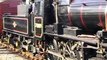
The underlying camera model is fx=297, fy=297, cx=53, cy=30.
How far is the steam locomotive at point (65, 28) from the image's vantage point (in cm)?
709

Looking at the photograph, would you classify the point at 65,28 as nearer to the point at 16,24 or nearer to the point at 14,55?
the point at 16,24

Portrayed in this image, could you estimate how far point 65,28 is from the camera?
8.73 metres

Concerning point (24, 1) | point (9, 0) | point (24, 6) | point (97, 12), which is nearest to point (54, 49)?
point (97, 12)

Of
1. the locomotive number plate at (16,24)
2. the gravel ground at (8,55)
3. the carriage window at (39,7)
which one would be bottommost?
the gravel ground at (8,55)

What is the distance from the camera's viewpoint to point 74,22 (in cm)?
825

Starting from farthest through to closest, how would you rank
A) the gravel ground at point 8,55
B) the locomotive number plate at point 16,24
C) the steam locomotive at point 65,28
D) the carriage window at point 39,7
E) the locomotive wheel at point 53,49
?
1. the gravel ground at point 8,55
2. the locomotive number plate at point 16,24
3. the carriage window at point 39,7
4. the locomotive wheel at point 53,49
5. the steam locomotive at point 65,28

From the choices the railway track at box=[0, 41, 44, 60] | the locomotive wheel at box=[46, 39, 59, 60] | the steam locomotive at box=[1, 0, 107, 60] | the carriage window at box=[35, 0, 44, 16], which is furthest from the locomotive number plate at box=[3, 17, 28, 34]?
the locomotive wheel at box=[46, 39, 59, 60]

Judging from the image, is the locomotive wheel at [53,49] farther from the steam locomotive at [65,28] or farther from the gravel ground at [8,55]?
the gravel ground at [8,55]

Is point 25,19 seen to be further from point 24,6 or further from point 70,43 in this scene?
point 70,43

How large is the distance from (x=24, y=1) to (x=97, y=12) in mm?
6910

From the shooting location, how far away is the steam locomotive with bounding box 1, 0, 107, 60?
7094 mm

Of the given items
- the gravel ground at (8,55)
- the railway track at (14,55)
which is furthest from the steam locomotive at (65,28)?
the gravel ground at (8,55)

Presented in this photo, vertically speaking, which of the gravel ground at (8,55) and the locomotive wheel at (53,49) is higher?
the locomotive wheel at (53,49)

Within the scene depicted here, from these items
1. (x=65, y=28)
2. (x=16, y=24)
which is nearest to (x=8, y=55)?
(x=16, y=24)
